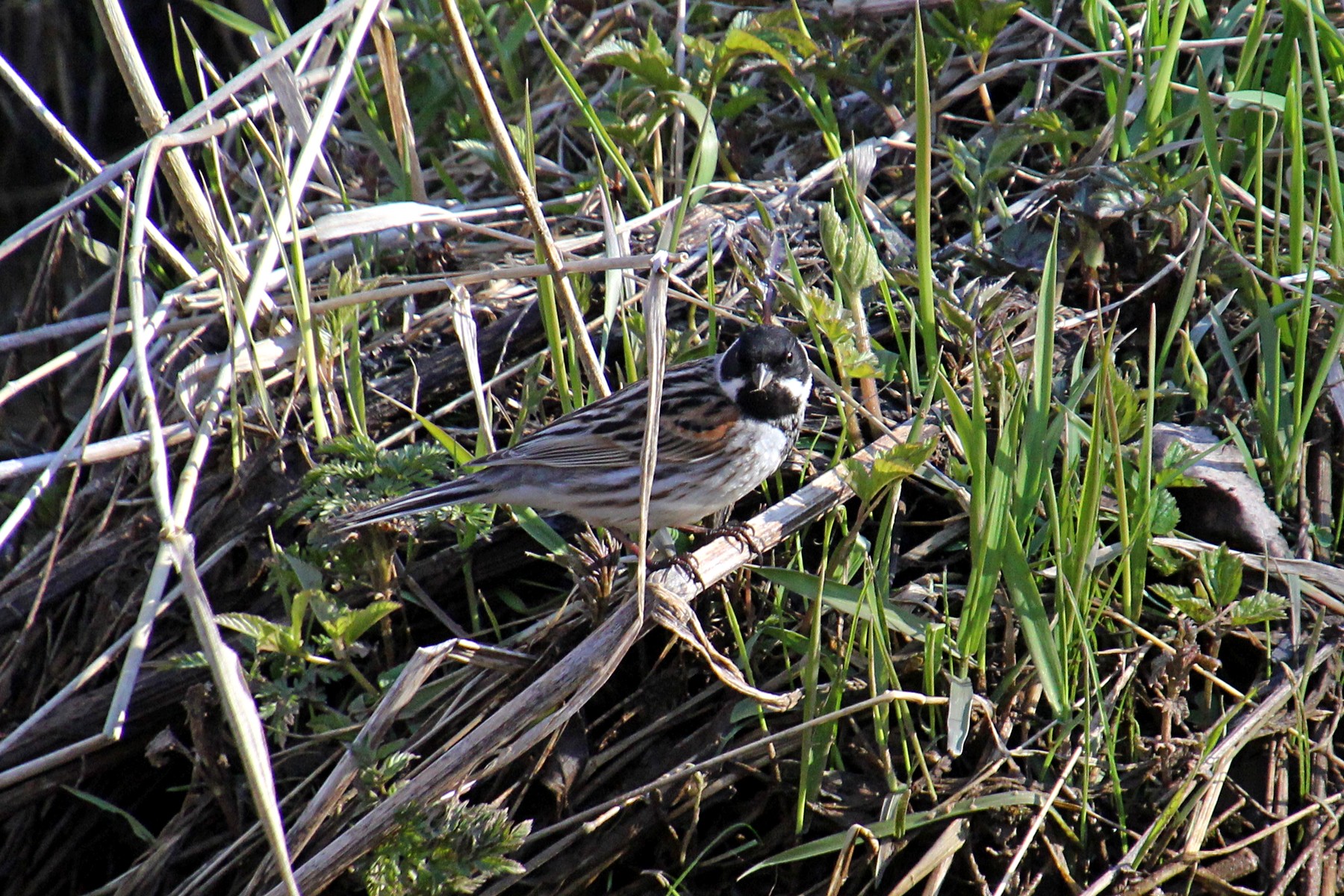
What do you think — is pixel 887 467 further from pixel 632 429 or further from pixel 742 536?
pixel 632 429

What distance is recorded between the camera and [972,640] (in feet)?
8.18

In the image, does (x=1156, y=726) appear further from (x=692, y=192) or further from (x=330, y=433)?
(x=330, y=433)

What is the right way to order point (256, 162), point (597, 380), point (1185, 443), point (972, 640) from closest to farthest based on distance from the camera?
point (972, 640) < point (1185, 443) < point (597, 380) < point (256, 162)

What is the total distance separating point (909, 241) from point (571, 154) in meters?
1.35

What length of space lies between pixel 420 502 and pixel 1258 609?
1886 mm

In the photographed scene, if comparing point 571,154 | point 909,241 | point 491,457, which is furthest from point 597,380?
point 571,154

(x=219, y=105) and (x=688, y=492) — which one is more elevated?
(x=219, y=105)

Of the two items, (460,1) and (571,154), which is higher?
(460,1)

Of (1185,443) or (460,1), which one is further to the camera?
(460,1)

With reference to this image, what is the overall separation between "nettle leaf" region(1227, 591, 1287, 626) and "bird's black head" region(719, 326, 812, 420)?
1.16m

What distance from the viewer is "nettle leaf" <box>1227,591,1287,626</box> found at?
8.20 ft

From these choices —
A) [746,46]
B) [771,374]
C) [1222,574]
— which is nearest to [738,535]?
[771,374]

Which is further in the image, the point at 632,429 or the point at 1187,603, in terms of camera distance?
the point at 632,429

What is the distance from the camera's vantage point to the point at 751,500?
11.1 feet
